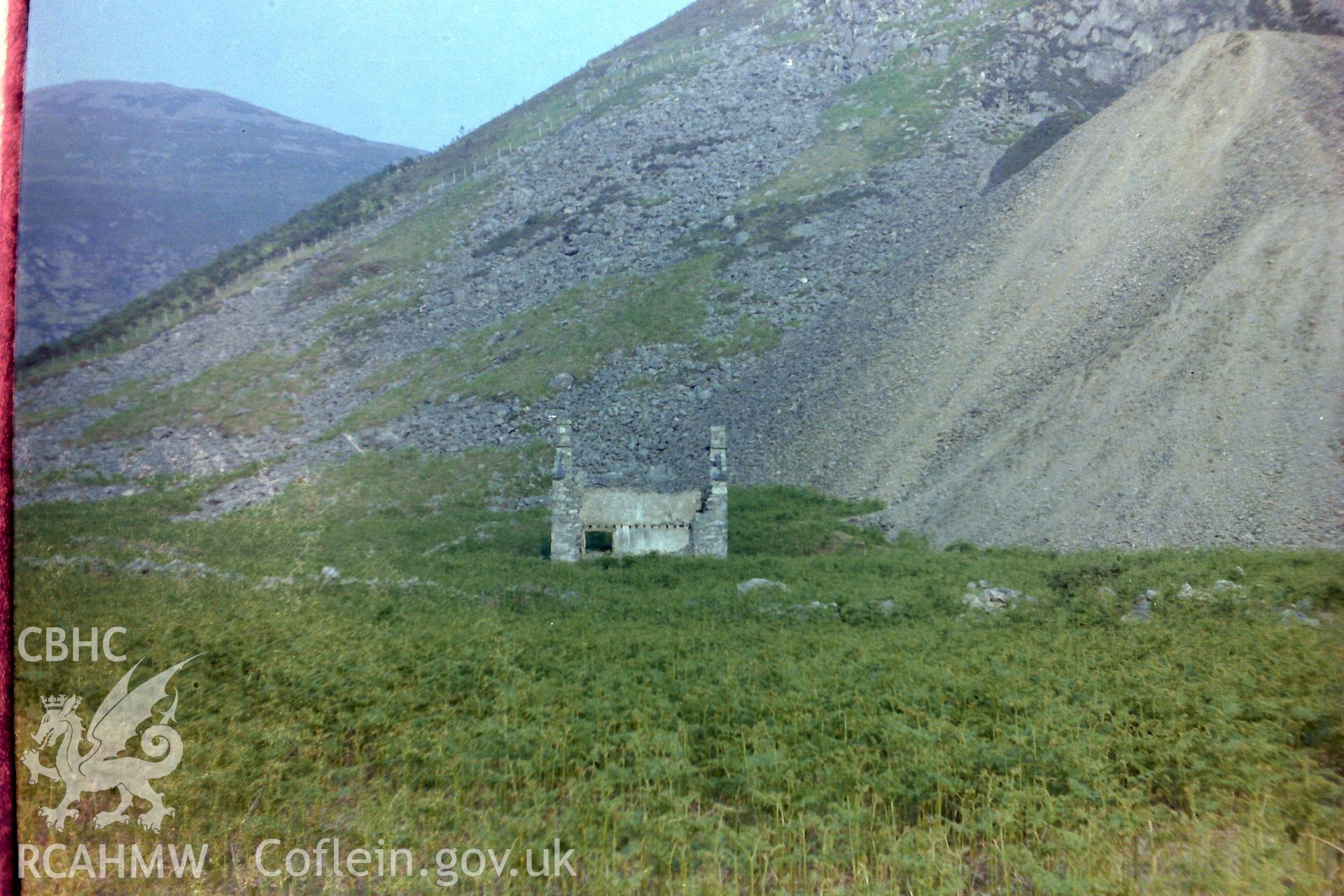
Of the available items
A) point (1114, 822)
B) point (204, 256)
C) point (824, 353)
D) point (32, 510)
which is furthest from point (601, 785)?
point (204, 256)

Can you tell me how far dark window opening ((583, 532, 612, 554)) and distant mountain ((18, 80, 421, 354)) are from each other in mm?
10917

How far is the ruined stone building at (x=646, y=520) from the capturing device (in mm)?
18312

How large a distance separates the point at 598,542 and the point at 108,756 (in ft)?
38.4

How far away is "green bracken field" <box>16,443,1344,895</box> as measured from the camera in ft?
23.0

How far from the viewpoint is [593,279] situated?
39625mm

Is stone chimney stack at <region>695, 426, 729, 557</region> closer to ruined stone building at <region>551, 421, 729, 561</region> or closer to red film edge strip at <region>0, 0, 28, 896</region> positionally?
ruined stone building at <region>551, 421, 729, 561</region>

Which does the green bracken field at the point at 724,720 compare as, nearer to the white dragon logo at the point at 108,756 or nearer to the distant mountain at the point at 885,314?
the white dragon logo at the point at 108,756

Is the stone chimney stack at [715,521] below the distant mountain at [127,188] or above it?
below

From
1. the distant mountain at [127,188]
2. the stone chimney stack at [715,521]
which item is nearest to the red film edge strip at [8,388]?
the distant mountain at [127,188]

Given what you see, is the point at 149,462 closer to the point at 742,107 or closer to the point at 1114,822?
the point at 1114,822

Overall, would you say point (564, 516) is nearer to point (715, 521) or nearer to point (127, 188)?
point (715, 521)

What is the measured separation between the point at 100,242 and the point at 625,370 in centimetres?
1724

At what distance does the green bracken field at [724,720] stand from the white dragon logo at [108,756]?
14 cm

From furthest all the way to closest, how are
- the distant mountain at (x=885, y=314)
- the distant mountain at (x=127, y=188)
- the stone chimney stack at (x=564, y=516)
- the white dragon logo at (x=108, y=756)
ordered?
the distant mountain at (x=885, y=314) → the stone chimney stack at (x=564, y=516) → the distant mountain at (x=127, y=188) → the white dragon logo at (x=108, y=756)
